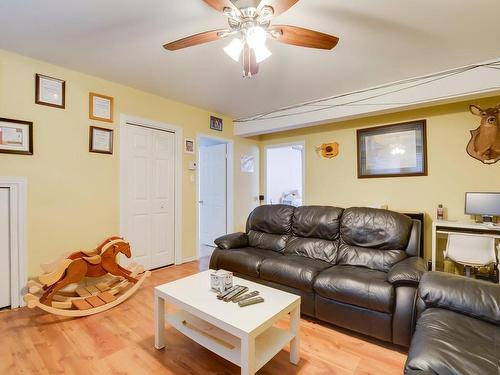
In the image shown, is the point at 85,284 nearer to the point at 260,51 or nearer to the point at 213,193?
the point at 213,193

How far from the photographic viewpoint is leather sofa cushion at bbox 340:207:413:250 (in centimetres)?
240

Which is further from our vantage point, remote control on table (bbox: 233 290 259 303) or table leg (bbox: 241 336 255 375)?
remote control on table (bbox: 233 290 259 303)

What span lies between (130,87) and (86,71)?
52 centimetres

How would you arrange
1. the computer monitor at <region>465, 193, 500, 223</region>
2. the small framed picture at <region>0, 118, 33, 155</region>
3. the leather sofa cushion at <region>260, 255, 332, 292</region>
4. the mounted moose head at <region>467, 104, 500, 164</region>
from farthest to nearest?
1. the mounted moose head at <region>467, 104, 500, 164</region>
2. the computer monitor at <region>465, 193, 500, 223</region>
3. the small framed picture at <region>0, 118, 33, 155</region>
4. the leather sofa cushion at <region>260, 255, 332, 292</region>

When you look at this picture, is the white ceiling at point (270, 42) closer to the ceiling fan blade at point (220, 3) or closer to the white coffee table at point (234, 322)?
the ceiling fan blade at point (220, 3)

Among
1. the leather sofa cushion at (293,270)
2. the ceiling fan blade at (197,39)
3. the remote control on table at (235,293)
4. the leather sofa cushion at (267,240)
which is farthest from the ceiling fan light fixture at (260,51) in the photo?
the leather sofa cushion at (267,240)

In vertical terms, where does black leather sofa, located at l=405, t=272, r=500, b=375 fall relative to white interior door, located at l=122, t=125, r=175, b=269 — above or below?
below

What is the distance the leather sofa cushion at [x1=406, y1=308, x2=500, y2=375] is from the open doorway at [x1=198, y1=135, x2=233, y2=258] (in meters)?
3.50

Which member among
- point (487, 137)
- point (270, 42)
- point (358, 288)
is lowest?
point (358, 288)

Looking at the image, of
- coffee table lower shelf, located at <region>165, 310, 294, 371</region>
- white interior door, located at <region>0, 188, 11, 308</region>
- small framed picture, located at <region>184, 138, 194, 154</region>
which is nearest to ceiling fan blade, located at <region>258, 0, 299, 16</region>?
coffee table lower shelf, located at <region>165, 310, 294, 371</region>

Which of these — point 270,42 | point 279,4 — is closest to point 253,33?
point 279,4

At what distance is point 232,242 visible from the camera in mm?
3084

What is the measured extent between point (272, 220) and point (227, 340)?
1.73m

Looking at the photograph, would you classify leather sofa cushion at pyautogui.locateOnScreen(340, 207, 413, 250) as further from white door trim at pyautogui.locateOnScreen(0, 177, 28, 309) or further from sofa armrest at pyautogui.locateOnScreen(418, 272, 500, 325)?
white door trim at pyautogui.locateOnScreen(0, 177, 28, 309)
